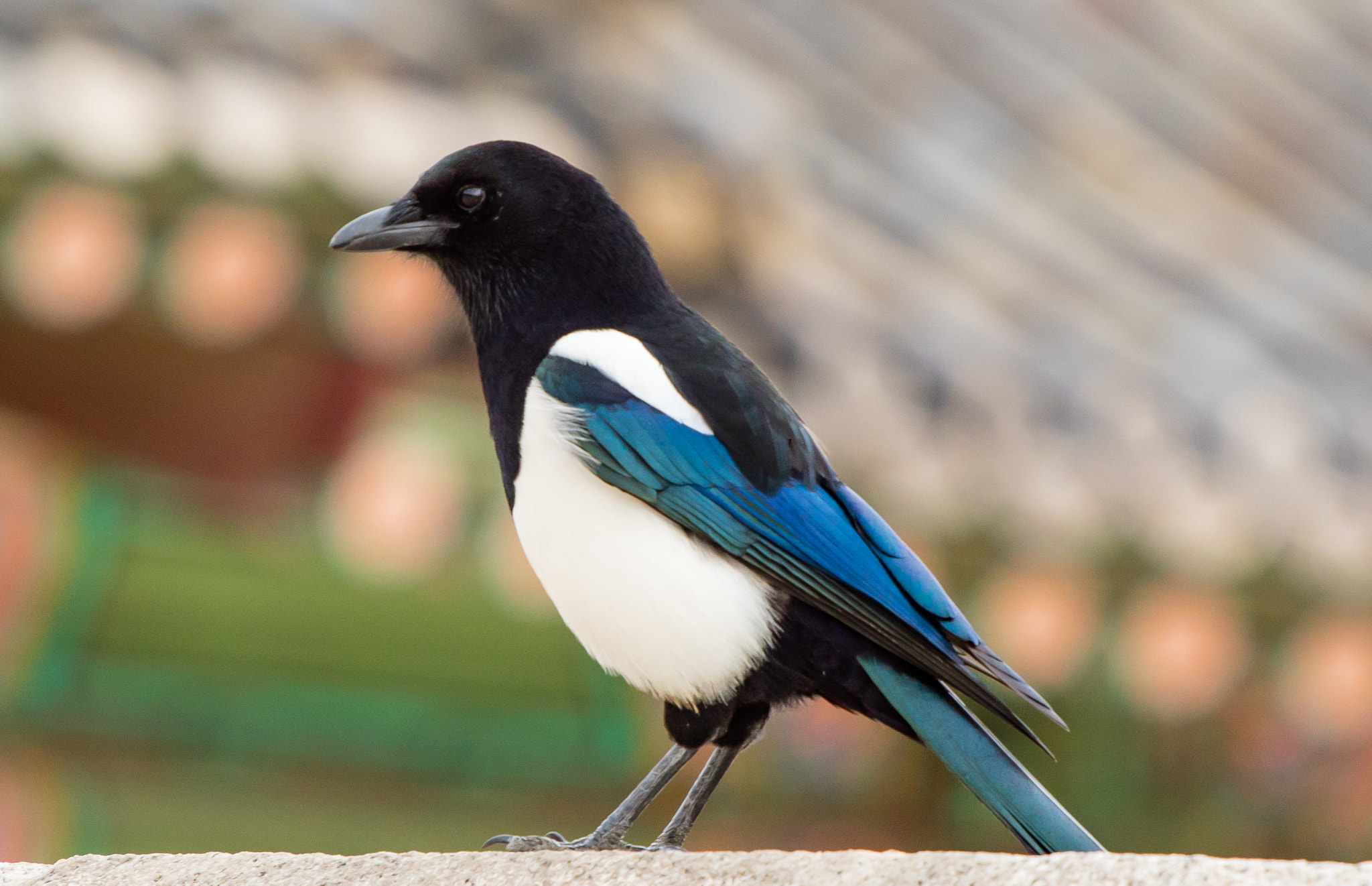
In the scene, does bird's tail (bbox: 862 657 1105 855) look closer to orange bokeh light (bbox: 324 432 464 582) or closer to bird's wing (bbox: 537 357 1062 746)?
bird's wing (bbox: 537 357 1062 746)

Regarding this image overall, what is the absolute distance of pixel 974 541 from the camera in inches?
139

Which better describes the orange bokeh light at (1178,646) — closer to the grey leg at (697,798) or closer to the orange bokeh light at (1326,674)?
the orange bokeh light at (1326,674)

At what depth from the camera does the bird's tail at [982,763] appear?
5.57 ft

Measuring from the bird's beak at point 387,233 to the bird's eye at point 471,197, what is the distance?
0.02 m

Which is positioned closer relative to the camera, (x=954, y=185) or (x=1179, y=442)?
(x=1179, y=442)

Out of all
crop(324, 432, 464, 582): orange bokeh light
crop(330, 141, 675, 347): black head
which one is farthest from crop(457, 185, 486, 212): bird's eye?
crop(324, 432, 464, 582): orange bokeh light

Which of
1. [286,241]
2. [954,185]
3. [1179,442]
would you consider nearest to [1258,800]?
[1179,442]

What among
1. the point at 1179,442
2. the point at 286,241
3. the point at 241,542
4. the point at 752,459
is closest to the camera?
the point at 752,459

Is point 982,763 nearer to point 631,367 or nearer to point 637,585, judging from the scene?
point 637,585

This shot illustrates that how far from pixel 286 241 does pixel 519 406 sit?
111 centimetres

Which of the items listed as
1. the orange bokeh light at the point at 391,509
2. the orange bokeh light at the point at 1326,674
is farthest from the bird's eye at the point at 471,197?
the orange bokeh light at the point at 1326,674

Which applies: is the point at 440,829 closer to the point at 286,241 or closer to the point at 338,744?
the point at 338,744

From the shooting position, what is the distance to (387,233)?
2027mm

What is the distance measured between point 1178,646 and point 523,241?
6.49 feet
